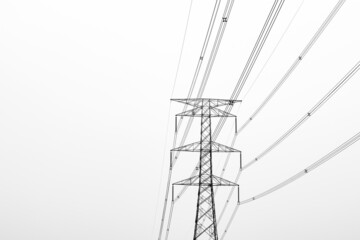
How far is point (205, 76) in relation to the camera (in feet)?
64.1

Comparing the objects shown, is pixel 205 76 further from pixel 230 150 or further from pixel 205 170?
pixel 205 170

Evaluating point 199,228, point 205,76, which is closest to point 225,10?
point 205,76

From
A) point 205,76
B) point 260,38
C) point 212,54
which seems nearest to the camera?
point 260,38

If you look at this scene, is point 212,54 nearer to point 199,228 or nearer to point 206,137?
point 206,137

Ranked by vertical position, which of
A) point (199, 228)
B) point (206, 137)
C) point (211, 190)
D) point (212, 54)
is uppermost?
point (206, 137)

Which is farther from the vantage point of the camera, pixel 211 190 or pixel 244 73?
pixel 211 190

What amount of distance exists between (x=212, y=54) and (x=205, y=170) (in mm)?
11752

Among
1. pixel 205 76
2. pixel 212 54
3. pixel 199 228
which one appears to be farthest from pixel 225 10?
pixel 199 228

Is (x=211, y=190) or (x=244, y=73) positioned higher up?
(x=244, y=73)

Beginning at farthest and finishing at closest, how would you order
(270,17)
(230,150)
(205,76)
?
(230,150)
(205,76)
(270,17)

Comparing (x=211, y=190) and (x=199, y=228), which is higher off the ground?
(x=211, y=190)

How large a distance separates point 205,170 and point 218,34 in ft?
44.3

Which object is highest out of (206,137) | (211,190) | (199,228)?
(206,137)

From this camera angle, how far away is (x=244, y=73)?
17.9 m
